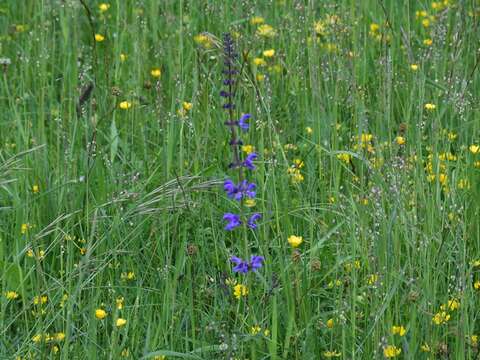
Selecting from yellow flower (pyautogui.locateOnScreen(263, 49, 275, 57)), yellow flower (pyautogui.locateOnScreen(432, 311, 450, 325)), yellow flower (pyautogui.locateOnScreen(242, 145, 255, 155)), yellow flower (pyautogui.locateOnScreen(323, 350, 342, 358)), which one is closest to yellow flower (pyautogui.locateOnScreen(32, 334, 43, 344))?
yellow flower (pyautogui.locateOnScreen(323, 350, 342, 358))

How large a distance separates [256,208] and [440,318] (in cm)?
79

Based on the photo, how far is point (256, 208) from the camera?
284 centimetres

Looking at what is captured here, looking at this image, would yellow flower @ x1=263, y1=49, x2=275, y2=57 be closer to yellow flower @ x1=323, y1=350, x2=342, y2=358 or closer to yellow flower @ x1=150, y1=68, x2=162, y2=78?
yellow flower @ x1=150, y1=68, x2=162, y2=78

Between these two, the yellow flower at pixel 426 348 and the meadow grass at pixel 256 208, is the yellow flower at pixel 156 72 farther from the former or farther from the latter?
the yellow flower at pixel 426 348

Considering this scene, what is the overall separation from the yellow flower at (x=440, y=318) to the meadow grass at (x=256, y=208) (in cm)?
Result: 1

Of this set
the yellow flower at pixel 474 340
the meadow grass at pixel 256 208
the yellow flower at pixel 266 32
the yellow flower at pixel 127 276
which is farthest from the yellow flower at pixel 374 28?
the yellow flower at pixel 474 340

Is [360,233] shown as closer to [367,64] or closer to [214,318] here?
[214,318]

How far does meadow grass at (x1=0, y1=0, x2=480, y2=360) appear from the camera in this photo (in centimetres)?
223

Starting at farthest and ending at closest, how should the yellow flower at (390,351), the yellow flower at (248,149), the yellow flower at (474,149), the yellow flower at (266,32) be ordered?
the yellow flower at (266,32)
the yellow flower at (248,149)
the yellow flower at (474,149)
the yellow flower at (390,351)

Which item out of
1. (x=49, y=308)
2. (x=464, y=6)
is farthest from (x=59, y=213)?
(x=464, y=6)

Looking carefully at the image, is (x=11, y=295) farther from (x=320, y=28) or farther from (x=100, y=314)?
(x=320, y=28)

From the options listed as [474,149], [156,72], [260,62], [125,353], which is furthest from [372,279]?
[156,72]

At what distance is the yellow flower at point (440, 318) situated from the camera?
2176 mm

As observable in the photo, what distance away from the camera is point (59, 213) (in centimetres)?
278
